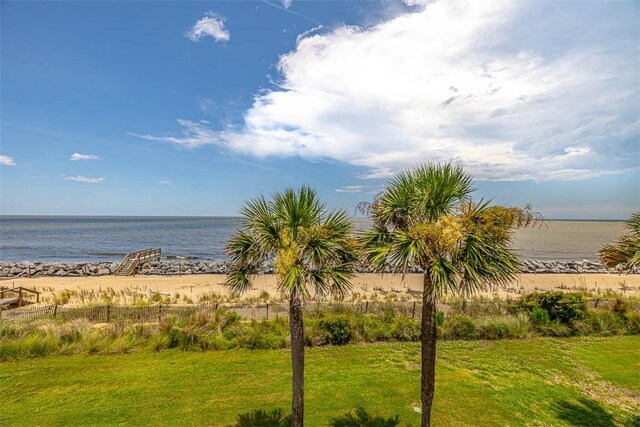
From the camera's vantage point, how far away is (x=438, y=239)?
540cm

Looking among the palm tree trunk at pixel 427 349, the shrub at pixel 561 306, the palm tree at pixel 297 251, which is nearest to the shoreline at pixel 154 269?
the shrub at pixel 561 306

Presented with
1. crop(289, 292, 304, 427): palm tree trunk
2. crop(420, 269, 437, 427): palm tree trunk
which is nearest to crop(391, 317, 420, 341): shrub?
crop(420, 269, 437, 427): palm tree trunk

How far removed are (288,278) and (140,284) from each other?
26.5m

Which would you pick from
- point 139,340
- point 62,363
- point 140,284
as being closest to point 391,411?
point 139,340

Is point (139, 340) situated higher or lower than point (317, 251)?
lower

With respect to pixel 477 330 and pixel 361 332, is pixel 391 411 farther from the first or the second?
pixel 477 330

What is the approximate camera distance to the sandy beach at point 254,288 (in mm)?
21641

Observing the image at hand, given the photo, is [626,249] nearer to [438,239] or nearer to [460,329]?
[438,239]

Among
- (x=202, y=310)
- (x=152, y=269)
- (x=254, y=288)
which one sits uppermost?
(x=202, y=310)

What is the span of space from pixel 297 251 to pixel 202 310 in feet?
31.2

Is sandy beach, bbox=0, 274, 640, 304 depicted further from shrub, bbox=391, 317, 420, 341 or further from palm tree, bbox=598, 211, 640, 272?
palm tree, bbox=598, 211, 640, 272

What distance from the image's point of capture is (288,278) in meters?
5.53

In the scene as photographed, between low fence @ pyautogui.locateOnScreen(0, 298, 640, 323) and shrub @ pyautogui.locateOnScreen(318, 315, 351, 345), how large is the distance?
171 cm

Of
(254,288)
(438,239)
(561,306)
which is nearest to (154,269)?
(254,288)
